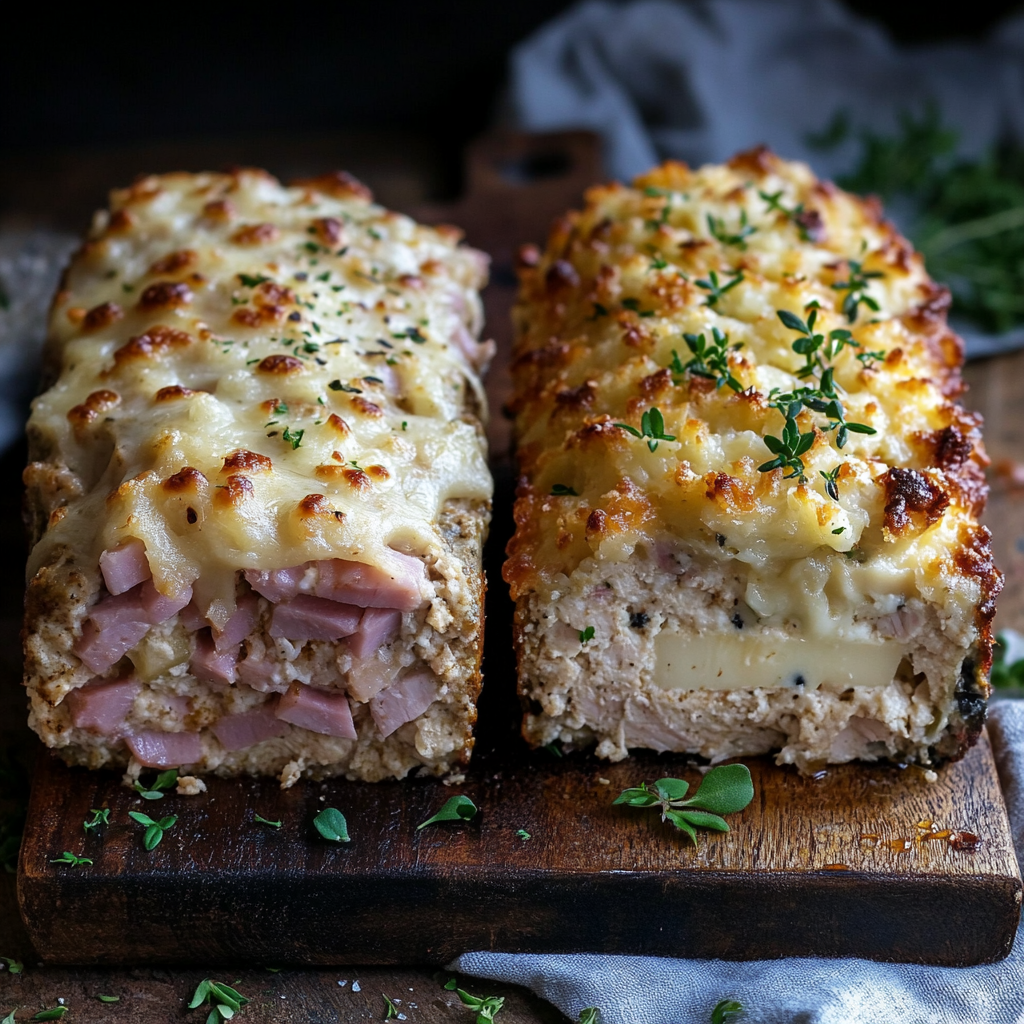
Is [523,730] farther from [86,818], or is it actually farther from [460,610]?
[86,818]

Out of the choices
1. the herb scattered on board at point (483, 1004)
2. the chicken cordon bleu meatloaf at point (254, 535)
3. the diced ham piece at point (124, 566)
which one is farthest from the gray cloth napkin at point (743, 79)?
the herb scattered on board at point (483, 1004)

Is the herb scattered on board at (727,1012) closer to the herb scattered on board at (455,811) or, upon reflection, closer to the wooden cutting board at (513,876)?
the wooden cutting board at (513,876)

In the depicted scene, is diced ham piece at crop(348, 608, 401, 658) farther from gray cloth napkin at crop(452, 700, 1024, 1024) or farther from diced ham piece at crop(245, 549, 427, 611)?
gray cloth napkin at crop(452, 700, 1024, 1024)

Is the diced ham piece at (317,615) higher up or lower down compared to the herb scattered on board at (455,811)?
higher up

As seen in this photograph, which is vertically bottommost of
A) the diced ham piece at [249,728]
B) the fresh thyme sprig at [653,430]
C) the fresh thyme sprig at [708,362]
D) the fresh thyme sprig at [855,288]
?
the diced ham piece at [249,728]

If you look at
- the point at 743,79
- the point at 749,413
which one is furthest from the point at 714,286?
the point at 743,79

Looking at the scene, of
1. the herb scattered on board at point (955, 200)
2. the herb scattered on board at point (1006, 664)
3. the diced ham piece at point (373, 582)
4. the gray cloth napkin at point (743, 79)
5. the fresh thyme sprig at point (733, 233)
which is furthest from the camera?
the gray cloth napkin at point (743, 79)

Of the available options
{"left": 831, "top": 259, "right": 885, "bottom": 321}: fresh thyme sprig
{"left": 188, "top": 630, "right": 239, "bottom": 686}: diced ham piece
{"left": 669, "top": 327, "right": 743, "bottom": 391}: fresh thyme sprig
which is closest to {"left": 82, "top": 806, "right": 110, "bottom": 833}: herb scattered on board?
{"left": 188, "top": 630, "right": 239, "bottom": 686}: diced ham piece
